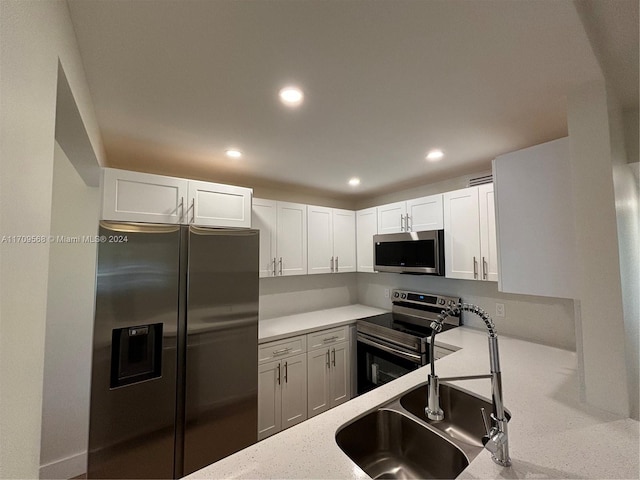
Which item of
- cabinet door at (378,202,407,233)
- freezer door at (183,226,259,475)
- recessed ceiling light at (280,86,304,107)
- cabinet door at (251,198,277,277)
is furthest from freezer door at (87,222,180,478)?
cabinet door at (378,202,407,233)

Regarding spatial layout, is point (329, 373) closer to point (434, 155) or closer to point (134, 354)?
point (134, 354)

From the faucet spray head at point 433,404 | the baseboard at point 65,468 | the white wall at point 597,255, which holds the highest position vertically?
the white wall at point 597,255

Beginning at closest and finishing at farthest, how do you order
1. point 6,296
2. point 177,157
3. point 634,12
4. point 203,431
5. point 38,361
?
point 6,296 < point 38,361 < point 634,12 < point 203,431 < point 177,157

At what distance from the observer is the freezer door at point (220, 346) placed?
185 cm

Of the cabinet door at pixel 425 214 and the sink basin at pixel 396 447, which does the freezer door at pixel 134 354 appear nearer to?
the sink basin at pixel 396 447

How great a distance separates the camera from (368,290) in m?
3.65

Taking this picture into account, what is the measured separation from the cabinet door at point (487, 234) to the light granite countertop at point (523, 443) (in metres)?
0.85

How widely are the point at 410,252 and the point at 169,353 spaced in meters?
2.24

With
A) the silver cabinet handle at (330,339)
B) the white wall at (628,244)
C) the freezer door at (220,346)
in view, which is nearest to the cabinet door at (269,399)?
the freezer door at (220,346)

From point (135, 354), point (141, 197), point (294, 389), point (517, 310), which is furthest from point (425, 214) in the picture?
point (135, 354)

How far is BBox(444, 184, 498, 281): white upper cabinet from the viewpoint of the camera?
7.09 feet

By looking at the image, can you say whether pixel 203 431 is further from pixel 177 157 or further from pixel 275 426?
pixel 177 157

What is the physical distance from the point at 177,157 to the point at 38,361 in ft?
6.13

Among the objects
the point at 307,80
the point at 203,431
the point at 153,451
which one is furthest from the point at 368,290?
the point at 307,80
